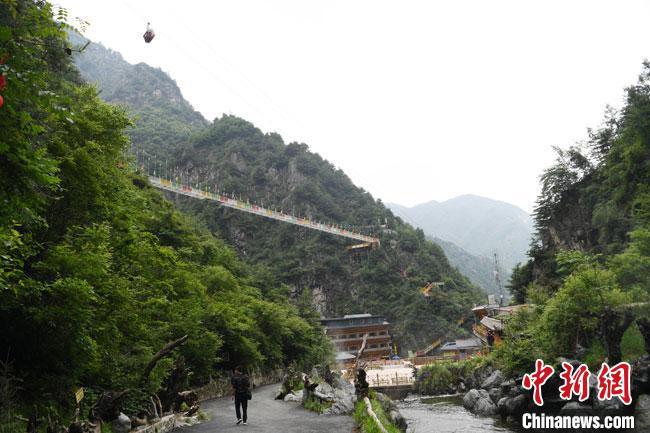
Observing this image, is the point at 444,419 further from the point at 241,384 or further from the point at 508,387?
the point at 241,384

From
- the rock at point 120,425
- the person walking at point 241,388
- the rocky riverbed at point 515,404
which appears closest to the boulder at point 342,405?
the person walking at point 241,388

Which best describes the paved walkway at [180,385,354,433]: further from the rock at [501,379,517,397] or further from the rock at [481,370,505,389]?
the rock at [481,370,505,389]

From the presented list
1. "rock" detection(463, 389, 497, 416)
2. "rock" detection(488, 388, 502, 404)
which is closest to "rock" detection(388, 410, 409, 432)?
"rock" detection(463, 389, 497, 416)

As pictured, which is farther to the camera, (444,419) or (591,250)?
(591,250)

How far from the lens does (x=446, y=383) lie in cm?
3975

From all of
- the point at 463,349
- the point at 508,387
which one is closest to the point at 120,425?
the point at 508,387

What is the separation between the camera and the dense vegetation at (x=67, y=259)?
4.85 m

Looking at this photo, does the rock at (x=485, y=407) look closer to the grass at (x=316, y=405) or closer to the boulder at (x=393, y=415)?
the boulder at (x=393, y=415)

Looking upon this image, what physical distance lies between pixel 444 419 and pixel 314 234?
228ft

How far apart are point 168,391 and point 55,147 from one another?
752cm

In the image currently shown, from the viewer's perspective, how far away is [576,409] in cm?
1791

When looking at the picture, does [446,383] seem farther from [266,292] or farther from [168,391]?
[168,391]

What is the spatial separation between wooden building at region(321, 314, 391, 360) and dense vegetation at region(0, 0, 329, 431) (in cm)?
4316

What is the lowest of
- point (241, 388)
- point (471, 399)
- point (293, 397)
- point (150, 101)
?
point (471, 399)
